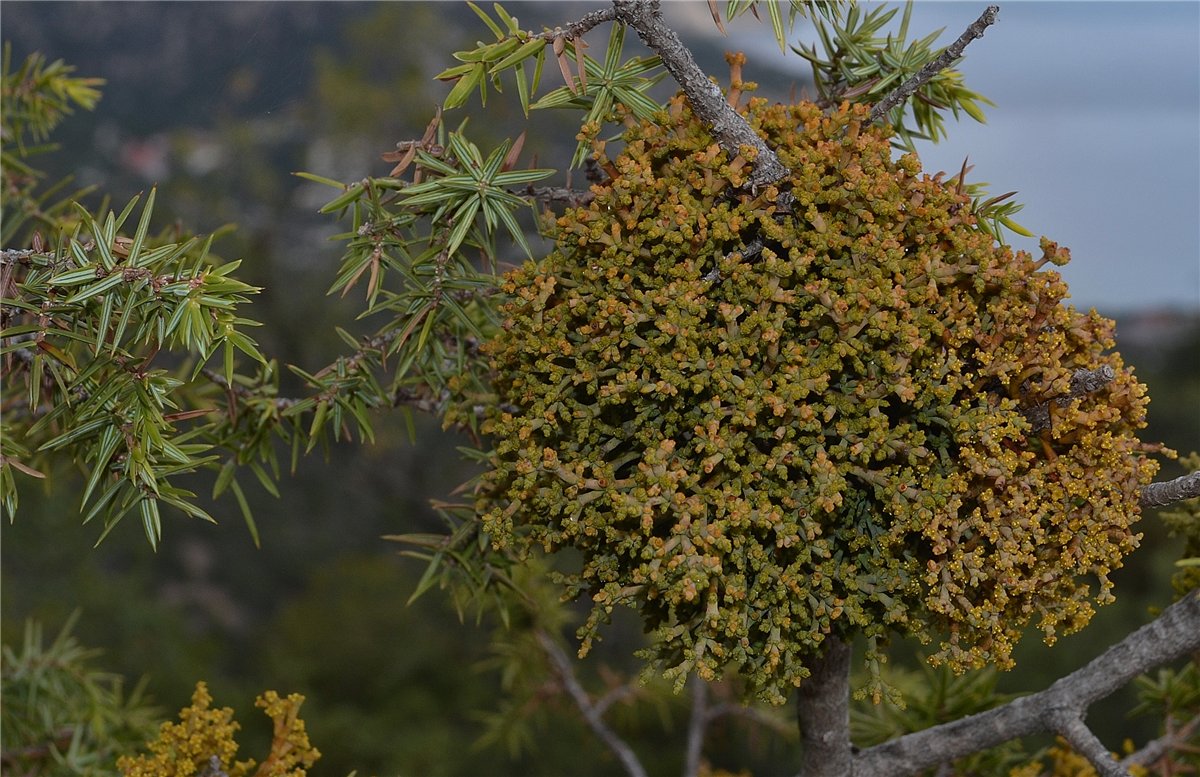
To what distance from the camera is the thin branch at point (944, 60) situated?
0.93m

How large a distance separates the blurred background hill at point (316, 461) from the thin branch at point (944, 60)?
7.64 feet

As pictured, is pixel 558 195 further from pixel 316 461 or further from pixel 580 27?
pixel 316 461

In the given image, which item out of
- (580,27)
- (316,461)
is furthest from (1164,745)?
(316,461)

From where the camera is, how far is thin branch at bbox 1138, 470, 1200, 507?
889mm

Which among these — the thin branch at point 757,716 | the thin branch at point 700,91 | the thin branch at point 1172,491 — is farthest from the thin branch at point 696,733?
the thin branch at point 700,91

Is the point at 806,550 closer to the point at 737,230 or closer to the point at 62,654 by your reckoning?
the point at 737,230

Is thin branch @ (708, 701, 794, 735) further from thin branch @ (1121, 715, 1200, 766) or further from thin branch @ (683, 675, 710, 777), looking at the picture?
thin branch @ (1121, 715, 1200, 766)

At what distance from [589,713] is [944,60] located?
3.78ft

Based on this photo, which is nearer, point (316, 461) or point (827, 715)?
point (827, 715)

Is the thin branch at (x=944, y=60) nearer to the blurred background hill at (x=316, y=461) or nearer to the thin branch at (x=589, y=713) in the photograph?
the thin branch at (x=589, y=713)

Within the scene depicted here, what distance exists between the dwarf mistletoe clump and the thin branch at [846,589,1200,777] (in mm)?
192

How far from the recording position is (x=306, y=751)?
112 cm

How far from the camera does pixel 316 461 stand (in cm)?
545

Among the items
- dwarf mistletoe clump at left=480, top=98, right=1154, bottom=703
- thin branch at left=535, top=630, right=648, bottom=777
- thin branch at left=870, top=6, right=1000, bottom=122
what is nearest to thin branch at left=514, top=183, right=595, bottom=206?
dwarf mistletoe clump at left=480, top=98, right=1154, bottom=703
